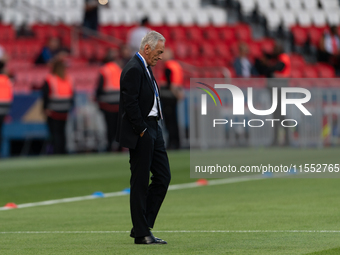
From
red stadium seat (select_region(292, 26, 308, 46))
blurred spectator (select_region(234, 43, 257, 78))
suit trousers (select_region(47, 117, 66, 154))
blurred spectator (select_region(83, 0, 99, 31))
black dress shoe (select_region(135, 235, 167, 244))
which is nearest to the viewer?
black dress shoe (select_region(135, 235, 167, 244))

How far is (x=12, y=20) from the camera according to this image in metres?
28.2

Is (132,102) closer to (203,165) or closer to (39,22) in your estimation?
(203,165)

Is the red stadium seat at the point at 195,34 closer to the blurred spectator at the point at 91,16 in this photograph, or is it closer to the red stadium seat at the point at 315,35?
the blurred spectator at the point at 91,16

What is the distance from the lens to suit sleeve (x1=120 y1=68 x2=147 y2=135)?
6.76m

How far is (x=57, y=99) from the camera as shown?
2009cm

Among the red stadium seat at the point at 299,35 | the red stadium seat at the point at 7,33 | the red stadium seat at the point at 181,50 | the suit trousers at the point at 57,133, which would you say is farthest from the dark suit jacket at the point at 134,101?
the red stadium seat at the point at 299,35

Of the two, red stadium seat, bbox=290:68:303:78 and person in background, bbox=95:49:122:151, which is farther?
red stadium seat, bbox=290:68:303:78

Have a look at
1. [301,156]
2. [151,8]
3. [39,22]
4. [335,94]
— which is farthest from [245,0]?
[301,156]

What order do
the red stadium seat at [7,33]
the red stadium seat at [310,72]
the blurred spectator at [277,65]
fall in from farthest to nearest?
the red stadium seat at [310,72], the red stadium seat at [7,33], the blurred spectator at [277,65]

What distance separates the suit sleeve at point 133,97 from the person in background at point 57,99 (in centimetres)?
1322

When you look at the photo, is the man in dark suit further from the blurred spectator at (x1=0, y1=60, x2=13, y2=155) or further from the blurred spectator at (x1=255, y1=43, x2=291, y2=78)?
the blurred spectator at (x1=255, y1=43, x2=291, y2=78)

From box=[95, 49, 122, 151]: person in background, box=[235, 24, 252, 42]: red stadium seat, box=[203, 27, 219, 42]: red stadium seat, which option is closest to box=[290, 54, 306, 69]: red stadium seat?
box=[235, 24, 252, 42]: red stadium seat

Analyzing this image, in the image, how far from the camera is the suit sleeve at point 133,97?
6.76 m

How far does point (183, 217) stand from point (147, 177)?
2260 mm
